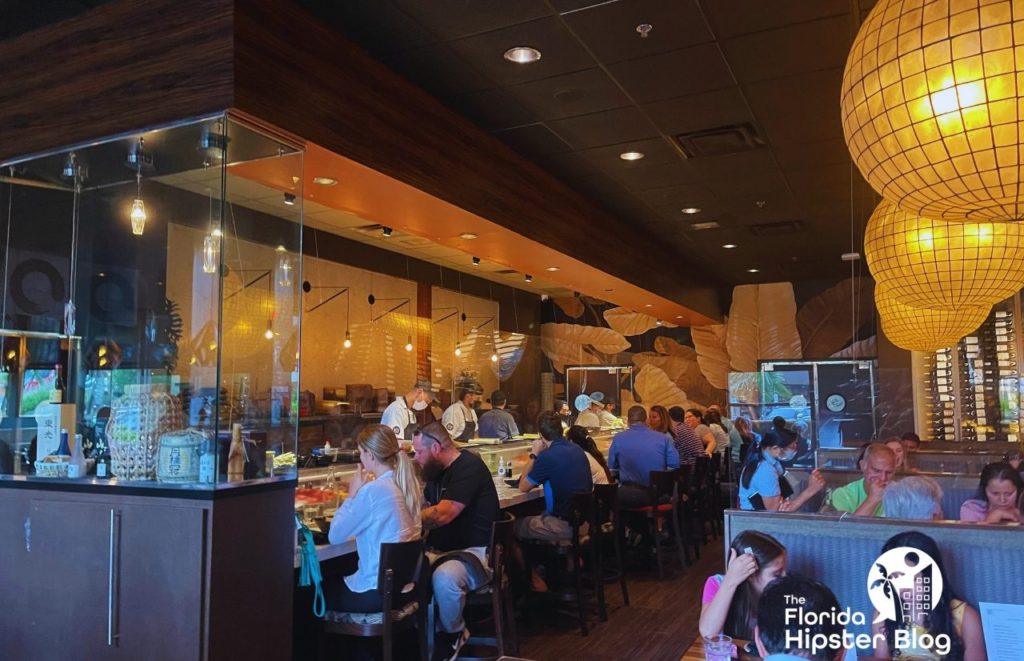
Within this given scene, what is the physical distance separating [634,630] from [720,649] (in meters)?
3.40

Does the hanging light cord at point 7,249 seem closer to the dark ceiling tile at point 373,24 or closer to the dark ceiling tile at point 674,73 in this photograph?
the dark ceiling tile at point 373,24

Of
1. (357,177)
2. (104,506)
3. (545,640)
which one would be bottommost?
(545,640)

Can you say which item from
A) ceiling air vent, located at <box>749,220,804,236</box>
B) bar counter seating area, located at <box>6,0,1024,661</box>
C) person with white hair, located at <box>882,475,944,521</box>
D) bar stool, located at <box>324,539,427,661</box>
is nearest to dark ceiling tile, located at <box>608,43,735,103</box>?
bar counter seating area, located at <box>6,0,1024,661</box>

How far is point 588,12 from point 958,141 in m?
2.24

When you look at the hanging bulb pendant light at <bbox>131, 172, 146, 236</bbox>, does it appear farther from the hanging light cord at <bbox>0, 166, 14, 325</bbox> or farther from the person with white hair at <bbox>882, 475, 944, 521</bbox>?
the person with white hair at <bbox>882, 475, 944, 521</bbox>

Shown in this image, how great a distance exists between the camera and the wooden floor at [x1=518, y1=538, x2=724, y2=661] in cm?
471

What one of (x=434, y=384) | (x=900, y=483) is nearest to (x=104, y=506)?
(x=900, y=483)

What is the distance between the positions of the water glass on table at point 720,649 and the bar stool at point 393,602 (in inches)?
67.2

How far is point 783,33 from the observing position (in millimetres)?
3740

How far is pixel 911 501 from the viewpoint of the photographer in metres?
3.41

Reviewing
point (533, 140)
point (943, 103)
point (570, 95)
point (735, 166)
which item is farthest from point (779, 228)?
point (943, 103)

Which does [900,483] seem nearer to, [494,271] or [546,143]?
[546,143]

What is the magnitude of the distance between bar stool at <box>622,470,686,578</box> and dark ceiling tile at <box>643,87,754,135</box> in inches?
112

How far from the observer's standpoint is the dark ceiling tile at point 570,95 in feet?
14.0
